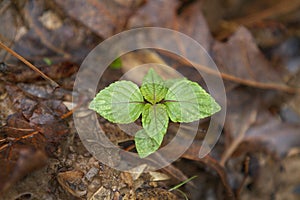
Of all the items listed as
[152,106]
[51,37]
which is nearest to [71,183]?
[152,106]

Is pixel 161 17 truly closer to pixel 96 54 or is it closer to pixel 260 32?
pixel 96 54

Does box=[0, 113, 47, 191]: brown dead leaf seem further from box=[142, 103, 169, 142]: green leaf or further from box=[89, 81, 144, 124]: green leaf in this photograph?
box=[142, 103, 169, 142]: green leaf

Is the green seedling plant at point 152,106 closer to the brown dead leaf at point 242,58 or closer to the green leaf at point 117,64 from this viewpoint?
the green leaf at point 117,64

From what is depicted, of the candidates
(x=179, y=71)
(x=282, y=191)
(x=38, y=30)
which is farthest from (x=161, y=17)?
(x=282, y=191)

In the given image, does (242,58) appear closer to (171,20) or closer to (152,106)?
(171,20)

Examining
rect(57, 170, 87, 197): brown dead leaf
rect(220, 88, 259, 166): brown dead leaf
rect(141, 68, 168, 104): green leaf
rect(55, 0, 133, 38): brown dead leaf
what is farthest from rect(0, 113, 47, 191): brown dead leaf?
rect(220, 88, 259, 166): brown dead leaf

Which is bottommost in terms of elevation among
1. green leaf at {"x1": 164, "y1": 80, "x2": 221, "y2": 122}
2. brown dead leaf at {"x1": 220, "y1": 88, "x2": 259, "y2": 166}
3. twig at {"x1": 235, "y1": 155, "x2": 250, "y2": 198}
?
twig at {"x1": 235, "y1": 155, "x2": 250, "y2": 198}
